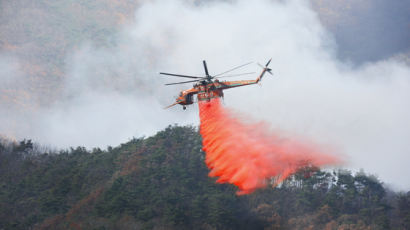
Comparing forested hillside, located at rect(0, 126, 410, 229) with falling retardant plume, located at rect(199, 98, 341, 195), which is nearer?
falling retardant plume, located at rect(199, 98, 341, 195)

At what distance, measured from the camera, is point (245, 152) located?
158ft

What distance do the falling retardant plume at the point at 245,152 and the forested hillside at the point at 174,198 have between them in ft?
61.4

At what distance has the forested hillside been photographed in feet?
229

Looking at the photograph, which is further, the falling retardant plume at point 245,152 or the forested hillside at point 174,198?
the forested hillside at point 174,198

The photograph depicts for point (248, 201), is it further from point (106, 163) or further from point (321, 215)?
point (106, 163)

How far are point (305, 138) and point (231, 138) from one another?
12704 mm

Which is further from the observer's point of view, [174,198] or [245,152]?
[174,198]

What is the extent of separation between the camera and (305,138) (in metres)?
57.7

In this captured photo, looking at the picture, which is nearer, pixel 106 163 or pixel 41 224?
pixel 41 224

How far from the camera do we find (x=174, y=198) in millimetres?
72250

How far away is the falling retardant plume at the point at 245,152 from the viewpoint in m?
47.1

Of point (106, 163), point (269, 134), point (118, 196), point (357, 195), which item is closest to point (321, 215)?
point (357, 195)

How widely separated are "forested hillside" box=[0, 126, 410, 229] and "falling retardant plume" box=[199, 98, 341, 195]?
18.7 metres

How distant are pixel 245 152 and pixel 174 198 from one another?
27.1 meters
